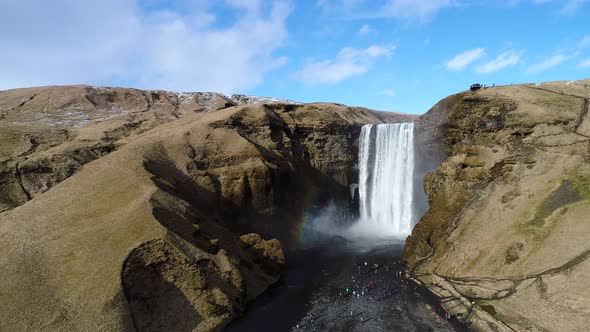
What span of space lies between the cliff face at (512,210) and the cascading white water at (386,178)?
10004 mm

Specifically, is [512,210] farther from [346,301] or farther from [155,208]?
[155,208]

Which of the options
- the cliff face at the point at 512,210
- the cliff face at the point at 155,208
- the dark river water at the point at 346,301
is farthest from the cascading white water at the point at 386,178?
the dark river water at the point at 346,301

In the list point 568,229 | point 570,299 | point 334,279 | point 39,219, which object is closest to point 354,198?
point 334,279

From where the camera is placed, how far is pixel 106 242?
120 feet

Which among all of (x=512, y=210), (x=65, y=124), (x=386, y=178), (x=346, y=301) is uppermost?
(x=65, y=124)

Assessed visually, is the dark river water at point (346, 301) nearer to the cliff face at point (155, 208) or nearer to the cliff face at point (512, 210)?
the cliff face at point (155, 208)

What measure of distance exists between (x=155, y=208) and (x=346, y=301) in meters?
21.1

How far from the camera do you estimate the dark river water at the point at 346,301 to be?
35312mm

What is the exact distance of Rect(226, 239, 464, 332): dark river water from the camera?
35.3 meters

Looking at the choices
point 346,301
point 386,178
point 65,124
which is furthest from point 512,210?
point 65,124

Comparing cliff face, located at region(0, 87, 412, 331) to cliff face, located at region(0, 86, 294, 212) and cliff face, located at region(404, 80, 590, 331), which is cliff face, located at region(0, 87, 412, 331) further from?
cliff face, located at region(404, 80, 590, 331)

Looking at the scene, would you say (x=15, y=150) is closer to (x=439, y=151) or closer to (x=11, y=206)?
(x=11, y=206)

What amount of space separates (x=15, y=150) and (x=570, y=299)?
6918cm

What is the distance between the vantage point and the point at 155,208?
40281mm
